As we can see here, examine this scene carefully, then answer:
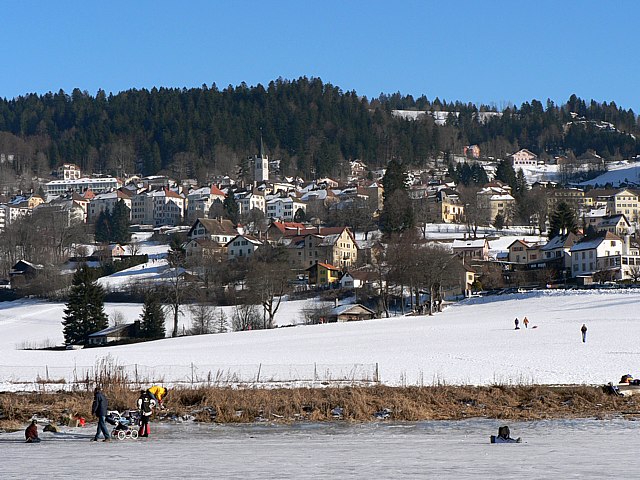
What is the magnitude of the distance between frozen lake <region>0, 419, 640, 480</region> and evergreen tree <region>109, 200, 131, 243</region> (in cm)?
10749

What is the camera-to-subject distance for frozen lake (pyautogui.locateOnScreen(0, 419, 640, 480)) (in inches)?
512

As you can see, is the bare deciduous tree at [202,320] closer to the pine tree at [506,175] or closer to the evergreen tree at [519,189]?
the evergreen tree at [519,189]

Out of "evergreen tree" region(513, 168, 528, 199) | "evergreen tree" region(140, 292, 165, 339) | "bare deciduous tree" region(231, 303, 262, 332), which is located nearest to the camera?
"evergreen tree" region(140, 292, 165, 339)

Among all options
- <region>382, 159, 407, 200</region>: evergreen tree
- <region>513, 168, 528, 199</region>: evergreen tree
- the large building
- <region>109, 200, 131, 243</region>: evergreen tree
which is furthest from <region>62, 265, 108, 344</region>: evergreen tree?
the large building

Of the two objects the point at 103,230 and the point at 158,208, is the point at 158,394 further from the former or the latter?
the point at 158,208

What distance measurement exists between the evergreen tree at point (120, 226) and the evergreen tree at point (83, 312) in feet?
206

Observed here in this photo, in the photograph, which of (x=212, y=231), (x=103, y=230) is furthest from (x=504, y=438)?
(x=103, y=230)

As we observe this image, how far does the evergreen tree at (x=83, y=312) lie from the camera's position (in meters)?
58.4

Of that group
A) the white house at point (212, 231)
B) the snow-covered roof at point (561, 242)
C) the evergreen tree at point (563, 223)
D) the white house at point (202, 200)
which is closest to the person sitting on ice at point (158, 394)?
the snow-covered roof at point (561, 242)

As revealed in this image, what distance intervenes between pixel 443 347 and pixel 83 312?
2923 cm

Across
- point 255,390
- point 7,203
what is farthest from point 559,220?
point 7,203

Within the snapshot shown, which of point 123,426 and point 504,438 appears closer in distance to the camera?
Result: point 504,438

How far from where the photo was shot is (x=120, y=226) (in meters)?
126

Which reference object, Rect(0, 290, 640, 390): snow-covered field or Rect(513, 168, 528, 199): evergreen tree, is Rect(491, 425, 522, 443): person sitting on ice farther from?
Rect(513, 168, 528, 199): evergreen tree
